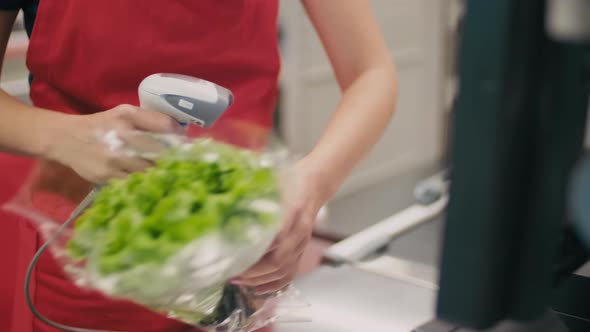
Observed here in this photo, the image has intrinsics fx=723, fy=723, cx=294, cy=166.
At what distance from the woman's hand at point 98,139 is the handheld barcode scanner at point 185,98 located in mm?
11

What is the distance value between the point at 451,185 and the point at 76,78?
61 centimetres

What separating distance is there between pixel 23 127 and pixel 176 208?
0.33 meters

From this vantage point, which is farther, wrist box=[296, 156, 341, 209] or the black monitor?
wrist box=[296, 156, 341, 209]

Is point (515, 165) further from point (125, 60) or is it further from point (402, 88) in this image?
point (402, 88)

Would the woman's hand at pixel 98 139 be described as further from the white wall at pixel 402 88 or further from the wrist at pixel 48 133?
the white wall at pixel 402 88

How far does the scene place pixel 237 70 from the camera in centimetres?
93

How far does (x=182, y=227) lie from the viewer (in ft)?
1.61

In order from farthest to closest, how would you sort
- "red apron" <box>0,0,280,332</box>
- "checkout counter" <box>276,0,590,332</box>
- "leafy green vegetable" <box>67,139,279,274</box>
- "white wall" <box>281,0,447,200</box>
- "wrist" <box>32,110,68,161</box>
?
"white wall" <box>281,0,447,200</box>
"red apron" <box>0,0,280,332</box>
"wrist" <box>32,110,68,161</box>
"leafy green vegetable" <box>67,139,279,274</box>
"checkout counter" <box>276,0,590,332</box>

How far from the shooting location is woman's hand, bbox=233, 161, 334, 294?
0.62 m

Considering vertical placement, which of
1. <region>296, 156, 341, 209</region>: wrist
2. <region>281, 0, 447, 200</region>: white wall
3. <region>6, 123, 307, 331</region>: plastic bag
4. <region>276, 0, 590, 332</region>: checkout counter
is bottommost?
<region>281, 0, 447, 200</region>: white wall

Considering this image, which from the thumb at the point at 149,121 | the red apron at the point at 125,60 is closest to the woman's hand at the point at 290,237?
the thumb at the point at 149,121

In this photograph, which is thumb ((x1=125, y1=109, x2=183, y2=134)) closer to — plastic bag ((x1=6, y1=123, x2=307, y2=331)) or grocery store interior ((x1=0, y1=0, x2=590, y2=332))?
plastic bag ((x1=6, y1=123, x2=307, y2=331))

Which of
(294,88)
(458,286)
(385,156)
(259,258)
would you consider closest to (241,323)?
(259,258)

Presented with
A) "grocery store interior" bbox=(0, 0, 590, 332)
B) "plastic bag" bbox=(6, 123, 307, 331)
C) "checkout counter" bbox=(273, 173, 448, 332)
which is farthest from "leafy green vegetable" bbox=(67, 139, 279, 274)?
"checkout counter" bbox=(273, 173, 448, 332)
